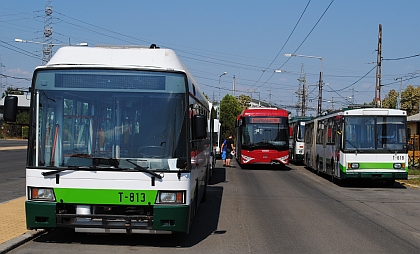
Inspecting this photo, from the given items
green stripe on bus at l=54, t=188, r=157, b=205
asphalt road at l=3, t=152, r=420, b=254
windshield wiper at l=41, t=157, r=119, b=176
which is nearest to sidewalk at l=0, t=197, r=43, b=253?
asphalt road at l=3, t=152, r=420, b=254

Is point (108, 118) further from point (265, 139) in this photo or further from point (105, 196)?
point (265, 139)

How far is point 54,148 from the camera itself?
26.9 feet

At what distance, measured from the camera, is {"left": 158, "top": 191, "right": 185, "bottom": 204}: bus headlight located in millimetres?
8047

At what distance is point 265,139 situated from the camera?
29.3m

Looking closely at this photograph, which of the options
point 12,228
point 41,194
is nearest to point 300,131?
point 12,228

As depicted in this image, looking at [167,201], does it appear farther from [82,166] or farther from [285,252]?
[285,252]

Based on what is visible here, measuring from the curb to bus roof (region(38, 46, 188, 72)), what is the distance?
2719 millimetres

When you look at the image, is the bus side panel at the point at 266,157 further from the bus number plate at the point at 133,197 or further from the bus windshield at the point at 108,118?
the bus number plate at the point at 133,197

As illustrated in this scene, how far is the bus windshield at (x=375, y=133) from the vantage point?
19.8m

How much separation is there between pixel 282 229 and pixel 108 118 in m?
4.28

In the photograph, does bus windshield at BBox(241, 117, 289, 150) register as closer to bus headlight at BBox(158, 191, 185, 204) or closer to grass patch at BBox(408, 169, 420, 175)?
grass patch at BBox(408, 169, 420, 175)

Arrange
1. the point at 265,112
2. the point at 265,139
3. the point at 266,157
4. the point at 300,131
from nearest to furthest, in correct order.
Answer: the point at 266,157 < the point at 265,139 < the point at 265,112 < the point at 300,131

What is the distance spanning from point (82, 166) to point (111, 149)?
488 millimetres

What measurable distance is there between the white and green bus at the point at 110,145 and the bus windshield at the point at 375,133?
1257 cm
